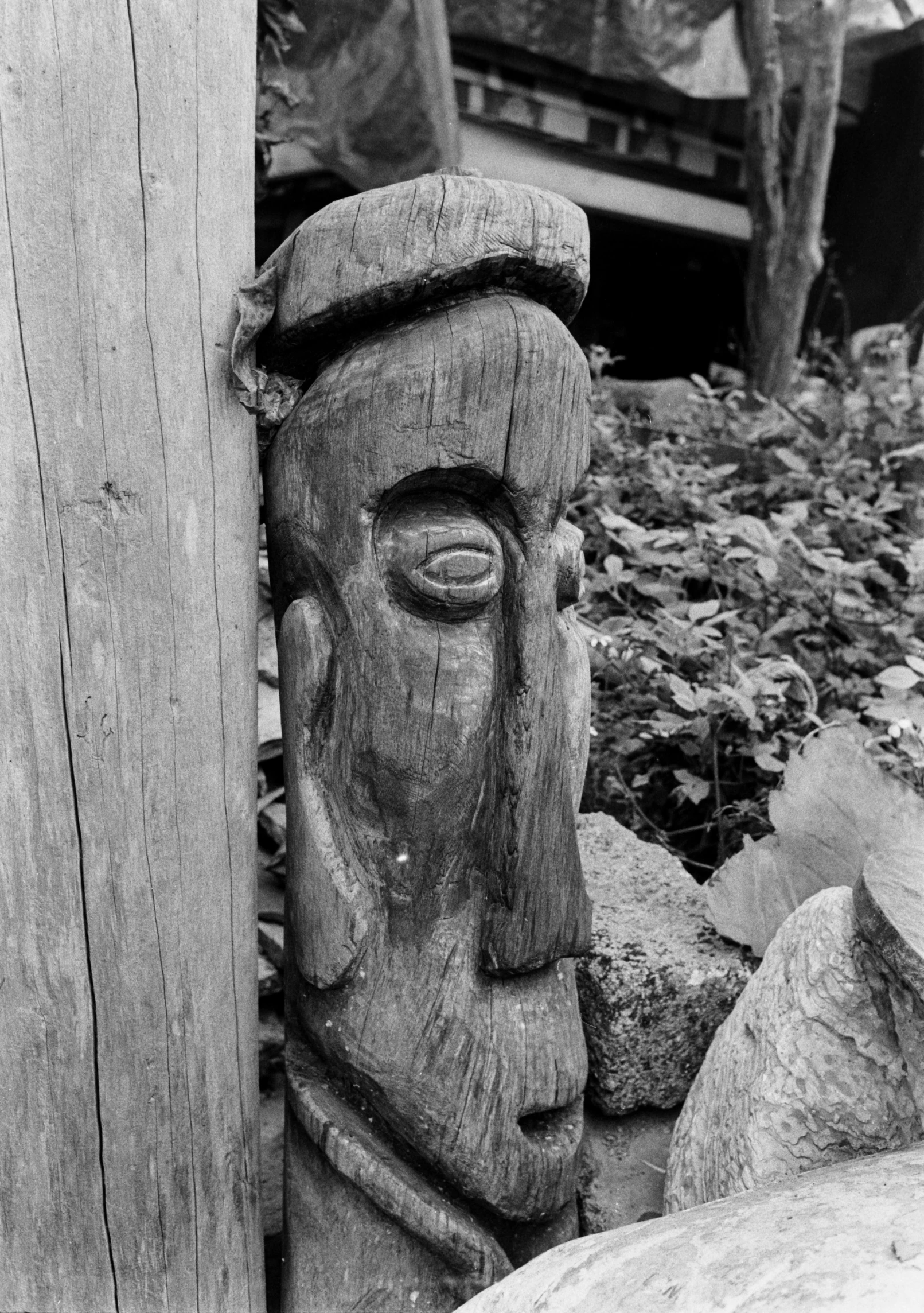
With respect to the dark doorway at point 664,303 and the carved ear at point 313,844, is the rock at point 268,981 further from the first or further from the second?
the dark doorway at point 664,303

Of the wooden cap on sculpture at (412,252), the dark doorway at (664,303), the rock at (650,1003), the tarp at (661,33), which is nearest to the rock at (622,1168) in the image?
the rock at (650,1003)

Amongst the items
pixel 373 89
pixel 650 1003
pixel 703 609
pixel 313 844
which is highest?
pixel 373 89

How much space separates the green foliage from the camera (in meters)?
2.40

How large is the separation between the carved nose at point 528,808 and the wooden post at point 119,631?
1.23 ft

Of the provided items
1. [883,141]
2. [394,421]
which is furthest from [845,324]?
[394,421]

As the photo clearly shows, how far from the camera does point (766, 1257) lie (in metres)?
1.01

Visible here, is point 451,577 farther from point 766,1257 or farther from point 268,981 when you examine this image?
point 268,981

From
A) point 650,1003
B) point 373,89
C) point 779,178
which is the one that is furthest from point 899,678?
point 779,178

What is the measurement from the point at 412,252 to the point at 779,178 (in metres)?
4.49

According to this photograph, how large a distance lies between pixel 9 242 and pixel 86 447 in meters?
0.25

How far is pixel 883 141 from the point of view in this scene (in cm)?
542

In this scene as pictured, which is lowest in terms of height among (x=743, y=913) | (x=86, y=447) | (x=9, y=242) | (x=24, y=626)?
(x=743, y=913)

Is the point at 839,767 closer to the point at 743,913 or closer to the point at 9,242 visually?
the point at 743,913

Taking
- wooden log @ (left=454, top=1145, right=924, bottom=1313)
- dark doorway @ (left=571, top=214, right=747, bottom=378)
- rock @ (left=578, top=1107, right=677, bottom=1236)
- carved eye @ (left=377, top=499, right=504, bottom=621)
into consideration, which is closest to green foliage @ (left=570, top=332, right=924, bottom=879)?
rock @ (left=578, top=1107, right=677, bottom=1236)
